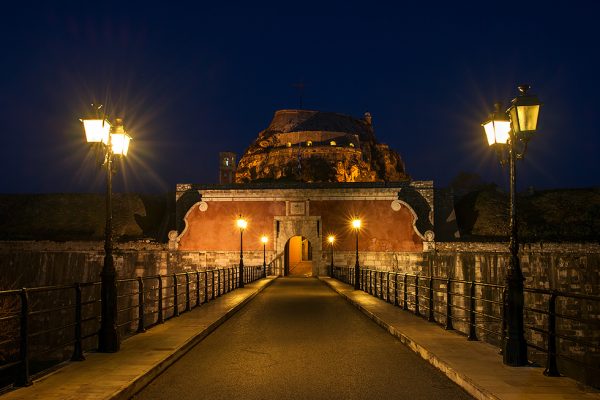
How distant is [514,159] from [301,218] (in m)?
33.0

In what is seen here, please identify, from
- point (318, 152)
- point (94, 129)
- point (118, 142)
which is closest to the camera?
point (94, 129)

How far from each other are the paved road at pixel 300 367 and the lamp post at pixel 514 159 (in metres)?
1.04

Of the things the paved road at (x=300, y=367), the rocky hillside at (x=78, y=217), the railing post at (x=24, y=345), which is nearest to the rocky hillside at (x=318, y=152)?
the rocky hillside at (x=78, y=217)

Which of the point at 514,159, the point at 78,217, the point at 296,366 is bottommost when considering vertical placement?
the point at 296,366

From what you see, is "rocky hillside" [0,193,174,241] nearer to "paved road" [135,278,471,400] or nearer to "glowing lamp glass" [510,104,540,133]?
"paved road" [135,278,471,400]

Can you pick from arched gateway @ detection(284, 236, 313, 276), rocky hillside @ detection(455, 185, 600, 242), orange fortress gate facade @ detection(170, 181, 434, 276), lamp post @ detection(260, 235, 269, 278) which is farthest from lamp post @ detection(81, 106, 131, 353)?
rocky hillside @ detection(455, 185, 600, 242)

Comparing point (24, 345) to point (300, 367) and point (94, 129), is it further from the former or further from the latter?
point (94, 129)

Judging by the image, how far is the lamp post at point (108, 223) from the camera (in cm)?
830

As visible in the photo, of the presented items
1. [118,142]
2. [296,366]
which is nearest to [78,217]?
[118,142]

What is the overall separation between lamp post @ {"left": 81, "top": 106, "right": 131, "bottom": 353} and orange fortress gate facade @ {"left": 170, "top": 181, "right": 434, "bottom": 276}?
30739mm

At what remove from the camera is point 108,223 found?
8.95 metres

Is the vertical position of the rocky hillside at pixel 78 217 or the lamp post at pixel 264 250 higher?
the rocky hillside at pixel 78 217

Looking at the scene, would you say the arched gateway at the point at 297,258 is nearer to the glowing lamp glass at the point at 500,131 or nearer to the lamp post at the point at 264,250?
the lamp post at the point at 264,250

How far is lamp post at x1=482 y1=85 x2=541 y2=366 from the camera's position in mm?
7289
